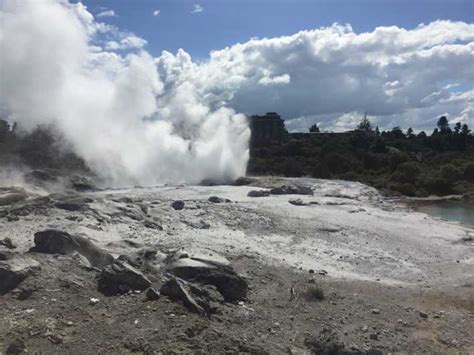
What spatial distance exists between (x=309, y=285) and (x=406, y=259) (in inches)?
204

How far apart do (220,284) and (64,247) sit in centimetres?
379

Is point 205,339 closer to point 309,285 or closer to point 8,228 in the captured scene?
point 309,285

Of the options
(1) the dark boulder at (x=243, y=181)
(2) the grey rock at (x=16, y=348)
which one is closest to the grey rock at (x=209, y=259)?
(2) the grey rock at (x=16, y=348)

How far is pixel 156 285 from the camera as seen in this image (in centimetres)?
1092

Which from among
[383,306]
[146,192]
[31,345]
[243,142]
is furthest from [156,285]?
[243,142]

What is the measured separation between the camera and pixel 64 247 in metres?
12.2

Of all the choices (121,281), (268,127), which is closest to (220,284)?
(121,281)

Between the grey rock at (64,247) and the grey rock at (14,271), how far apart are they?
137 cm

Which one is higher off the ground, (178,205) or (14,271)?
(14,271)

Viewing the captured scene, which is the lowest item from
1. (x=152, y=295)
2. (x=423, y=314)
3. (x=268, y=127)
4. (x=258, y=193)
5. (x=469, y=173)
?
(x=423, y=314)

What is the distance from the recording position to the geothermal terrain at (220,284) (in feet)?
29.5

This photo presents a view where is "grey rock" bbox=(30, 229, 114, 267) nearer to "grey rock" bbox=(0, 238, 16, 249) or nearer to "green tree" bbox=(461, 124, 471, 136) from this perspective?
"grey rock" bbox=(0, 238, 16, 249)

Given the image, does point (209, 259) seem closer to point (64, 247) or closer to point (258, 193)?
point (64, 247)

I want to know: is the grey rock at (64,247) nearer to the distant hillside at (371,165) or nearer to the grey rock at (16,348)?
the grey rock at (16,348)
